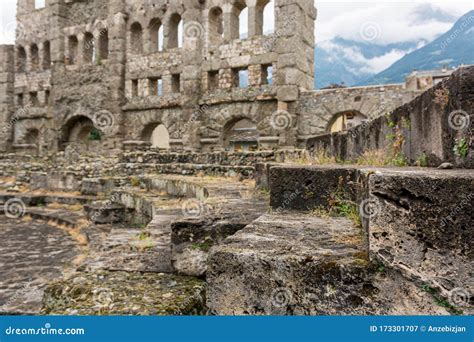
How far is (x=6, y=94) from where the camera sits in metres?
23.8

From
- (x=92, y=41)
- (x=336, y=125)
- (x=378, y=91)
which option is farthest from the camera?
(x=92, y=41)

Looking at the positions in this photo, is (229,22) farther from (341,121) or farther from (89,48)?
(89,48)

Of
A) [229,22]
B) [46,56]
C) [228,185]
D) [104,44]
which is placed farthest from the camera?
[46,56]

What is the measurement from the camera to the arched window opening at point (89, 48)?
70.4 ft

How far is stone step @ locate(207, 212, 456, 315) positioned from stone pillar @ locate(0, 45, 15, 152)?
84.6ft

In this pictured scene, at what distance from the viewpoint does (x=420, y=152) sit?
9.86 feet

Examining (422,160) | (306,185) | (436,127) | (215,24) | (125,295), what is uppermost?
(215,24)

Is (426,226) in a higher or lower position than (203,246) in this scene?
higher

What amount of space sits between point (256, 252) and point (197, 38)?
16.7m

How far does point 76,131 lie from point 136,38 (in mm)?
6578

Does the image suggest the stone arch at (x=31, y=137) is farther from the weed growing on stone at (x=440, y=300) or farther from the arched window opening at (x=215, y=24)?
the weed growing on stone at (x=440, y=300)

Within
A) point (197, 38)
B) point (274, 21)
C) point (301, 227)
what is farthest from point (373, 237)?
point (197, 38)

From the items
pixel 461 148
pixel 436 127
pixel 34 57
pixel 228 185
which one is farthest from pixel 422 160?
pixel 34 57

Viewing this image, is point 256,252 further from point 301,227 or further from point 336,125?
point 336,125
